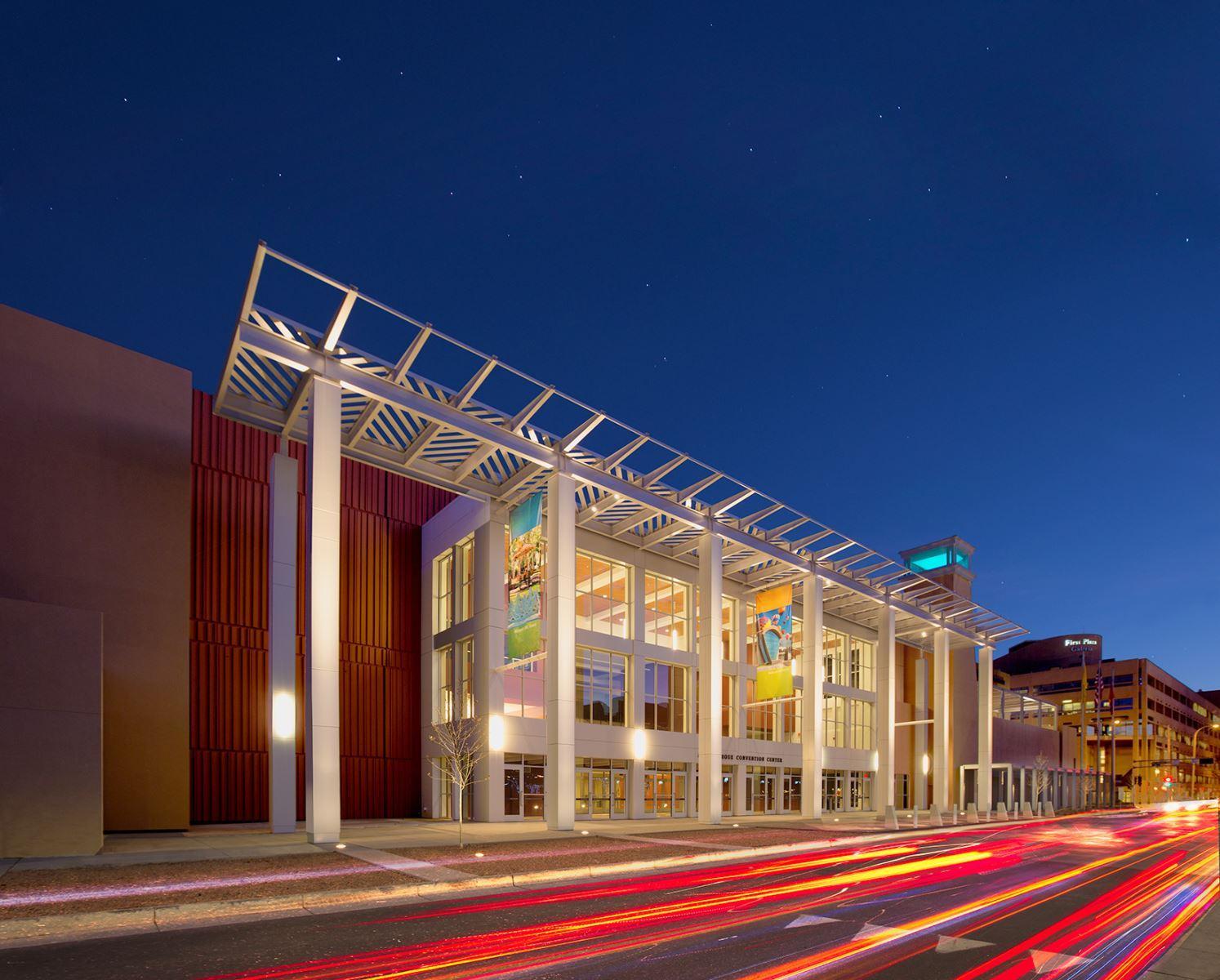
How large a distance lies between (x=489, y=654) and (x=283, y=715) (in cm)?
943

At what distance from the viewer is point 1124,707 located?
470 ft

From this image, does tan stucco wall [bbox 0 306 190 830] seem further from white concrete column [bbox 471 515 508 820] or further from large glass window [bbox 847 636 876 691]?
large glass window [bbox 847 636 876 691]

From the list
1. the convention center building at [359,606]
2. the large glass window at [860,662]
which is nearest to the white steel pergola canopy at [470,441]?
the convention center building at [359,606]

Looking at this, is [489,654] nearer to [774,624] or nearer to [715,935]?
[774,624]

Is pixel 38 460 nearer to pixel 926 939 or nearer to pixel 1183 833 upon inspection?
pixel 926 939

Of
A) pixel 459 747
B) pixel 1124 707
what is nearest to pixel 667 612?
pixel 459 747

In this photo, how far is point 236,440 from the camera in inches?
1331

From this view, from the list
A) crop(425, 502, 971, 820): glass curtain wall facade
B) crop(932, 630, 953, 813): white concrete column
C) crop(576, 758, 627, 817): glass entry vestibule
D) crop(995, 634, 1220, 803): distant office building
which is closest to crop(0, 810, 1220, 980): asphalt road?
crop(425, 502, 971, 820): glass curtain wall facade

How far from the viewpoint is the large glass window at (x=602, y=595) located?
3800 cm

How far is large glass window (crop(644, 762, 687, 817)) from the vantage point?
39.2m

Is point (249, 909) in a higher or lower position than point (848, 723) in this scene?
A: higher

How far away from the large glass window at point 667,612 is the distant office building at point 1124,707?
8970 cm

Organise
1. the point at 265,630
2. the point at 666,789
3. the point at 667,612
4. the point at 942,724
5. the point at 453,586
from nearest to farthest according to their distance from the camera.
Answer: the point at 265,630 → the point at 453,586 → the point at 666,789 → the point at 667,612 → the point at 942,724

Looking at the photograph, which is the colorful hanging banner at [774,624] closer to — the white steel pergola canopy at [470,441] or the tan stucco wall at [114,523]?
the white steel pergola canopy at [470,441]
